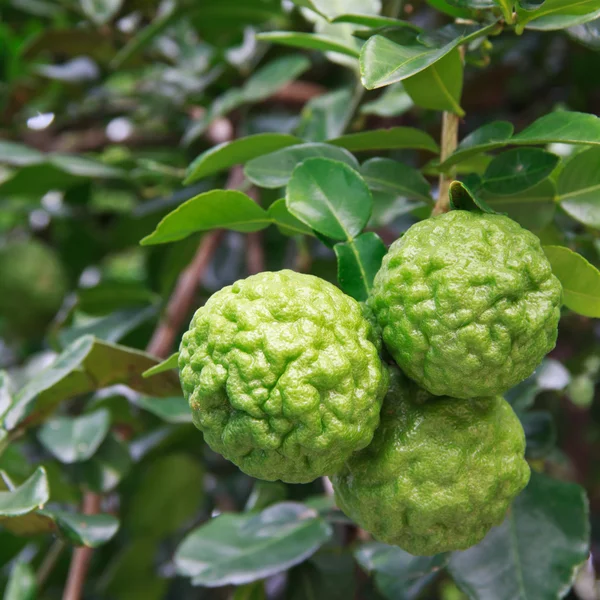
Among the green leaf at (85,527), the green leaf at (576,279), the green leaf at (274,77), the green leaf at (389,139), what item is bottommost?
the green leaf at (85,527)

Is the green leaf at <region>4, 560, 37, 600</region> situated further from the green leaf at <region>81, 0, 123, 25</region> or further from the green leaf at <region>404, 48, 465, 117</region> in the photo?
the green leaf at <region>81, 0, 123, 25</region>

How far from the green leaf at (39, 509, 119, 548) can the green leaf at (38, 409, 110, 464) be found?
0.17 metres

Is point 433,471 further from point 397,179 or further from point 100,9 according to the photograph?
point 100,9

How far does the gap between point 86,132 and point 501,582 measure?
1534 millimetres

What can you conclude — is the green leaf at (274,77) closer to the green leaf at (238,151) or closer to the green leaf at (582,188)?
the green leaf at (238,151)

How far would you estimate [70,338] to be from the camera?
137 centimetres

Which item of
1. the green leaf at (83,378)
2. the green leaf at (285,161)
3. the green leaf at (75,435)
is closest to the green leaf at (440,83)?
the green leaf at (285,161)

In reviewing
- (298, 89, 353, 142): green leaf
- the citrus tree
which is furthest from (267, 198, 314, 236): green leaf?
(298, 89, 353, 142): green leaf

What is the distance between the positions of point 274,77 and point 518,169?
0.71m

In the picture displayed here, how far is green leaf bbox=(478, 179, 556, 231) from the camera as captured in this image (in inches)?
34.4

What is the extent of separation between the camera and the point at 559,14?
31.0 inches

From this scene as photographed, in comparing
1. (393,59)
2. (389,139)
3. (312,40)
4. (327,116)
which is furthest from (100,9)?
(393,59)

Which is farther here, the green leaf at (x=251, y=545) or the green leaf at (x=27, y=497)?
the green leaf at (x=251, y=545)

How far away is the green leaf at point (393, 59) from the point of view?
0.68 meters
